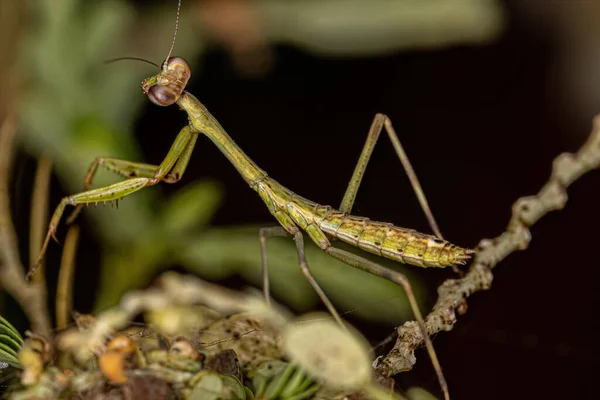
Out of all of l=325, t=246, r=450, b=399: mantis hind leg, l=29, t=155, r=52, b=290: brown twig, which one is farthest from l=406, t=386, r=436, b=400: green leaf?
l=29, t=155, r=52, b=290: brown twig

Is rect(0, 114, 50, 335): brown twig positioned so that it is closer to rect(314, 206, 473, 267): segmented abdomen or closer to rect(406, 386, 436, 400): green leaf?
rect(314, 206, 473, 267): segmented abdomen

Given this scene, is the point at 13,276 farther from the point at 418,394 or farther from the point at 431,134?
the point at 431,134

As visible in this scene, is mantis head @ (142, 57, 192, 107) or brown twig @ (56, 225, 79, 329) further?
→ brown twig @ (56, 225, 79, 329)

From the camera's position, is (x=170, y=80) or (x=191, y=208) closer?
(x=170, y=80)

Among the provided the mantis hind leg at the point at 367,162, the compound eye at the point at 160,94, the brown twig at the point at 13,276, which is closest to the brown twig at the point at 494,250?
the mantis hind leg at the point at 367,162

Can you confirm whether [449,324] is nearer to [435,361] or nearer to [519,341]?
[435,361]

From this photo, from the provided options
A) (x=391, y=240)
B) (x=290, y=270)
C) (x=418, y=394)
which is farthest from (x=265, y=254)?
(x=418, y=394)

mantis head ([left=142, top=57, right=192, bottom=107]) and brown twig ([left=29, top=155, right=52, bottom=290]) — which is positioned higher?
mantis head ([left=142, top=57, right=192, bottom=107])

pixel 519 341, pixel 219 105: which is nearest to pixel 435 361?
pixel 519 341
